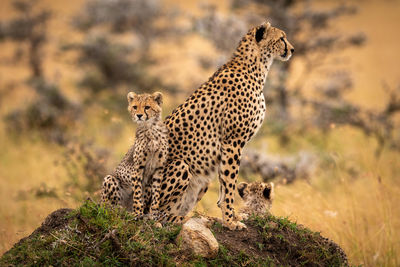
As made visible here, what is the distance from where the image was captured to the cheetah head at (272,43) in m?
4.85

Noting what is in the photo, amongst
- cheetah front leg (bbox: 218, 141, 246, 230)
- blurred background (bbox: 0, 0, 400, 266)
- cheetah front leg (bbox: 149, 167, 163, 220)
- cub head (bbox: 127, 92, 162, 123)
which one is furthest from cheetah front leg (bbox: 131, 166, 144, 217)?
blurred background (bbox: 0, 0, 400, 266)

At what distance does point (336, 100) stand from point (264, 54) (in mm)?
8566

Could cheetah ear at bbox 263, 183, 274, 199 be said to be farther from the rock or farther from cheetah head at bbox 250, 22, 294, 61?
the rock

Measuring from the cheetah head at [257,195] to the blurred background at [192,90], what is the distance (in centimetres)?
51

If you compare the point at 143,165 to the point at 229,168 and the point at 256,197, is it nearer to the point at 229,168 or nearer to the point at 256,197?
the point at 229,168

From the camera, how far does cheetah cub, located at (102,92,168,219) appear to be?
422cm

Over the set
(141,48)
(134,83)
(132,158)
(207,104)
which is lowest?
(132,158)

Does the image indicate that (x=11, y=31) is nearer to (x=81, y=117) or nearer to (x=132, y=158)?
(x=81, y=117)

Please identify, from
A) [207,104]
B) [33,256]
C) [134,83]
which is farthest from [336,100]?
[33,256]

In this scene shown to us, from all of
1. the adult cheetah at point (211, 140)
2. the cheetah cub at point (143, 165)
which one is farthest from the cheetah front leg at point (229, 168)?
the cheetah cub at point (143, 165)

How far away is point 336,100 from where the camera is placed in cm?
1298

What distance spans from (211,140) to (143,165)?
26.6 inches

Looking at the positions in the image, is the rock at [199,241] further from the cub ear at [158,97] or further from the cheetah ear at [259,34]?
the cheetah ear at [259,34]

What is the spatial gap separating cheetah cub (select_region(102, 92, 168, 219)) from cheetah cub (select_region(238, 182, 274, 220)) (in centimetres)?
124
